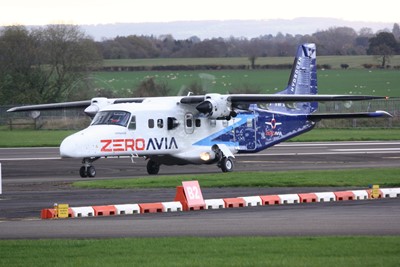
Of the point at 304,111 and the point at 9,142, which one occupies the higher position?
the point at 304,111

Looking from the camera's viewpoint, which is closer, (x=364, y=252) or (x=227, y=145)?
(x=364, y=252)

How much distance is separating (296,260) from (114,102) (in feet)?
77.2

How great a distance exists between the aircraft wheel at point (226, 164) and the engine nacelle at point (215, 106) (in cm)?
151

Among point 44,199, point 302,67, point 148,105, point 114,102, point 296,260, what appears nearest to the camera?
point 296,260

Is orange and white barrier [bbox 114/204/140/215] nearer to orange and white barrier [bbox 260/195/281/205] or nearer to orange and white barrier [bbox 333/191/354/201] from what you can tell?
orange and white barrier [bbox 260/195/281/205]

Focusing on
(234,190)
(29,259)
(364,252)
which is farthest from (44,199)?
(364,252)

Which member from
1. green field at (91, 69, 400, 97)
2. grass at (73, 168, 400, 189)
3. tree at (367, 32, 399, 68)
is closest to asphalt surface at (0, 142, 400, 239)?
grass at (73, 168, 400, 189)

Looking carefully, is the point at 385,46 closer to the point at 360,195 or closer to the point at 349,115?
the point at 349,115

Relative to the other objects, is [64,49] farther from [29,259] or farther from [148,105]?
[29,259]

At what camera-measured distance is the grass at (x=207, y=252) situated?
1623cm

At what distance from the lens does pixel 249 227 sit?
20.1 meters

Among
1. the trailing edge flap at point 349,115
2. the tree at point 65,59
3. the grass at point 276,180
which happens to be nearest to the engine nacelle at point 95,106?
the grass at point 276,180

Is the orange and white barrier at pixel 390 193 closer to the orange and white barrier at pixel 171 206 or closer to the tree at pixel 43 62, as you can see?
the orange and white barrier at pixel 171 206

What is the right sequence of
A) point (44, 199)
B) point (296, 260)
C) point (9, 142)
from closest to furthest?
point (296, 260) → point (44, 199) → point (9, 142)
